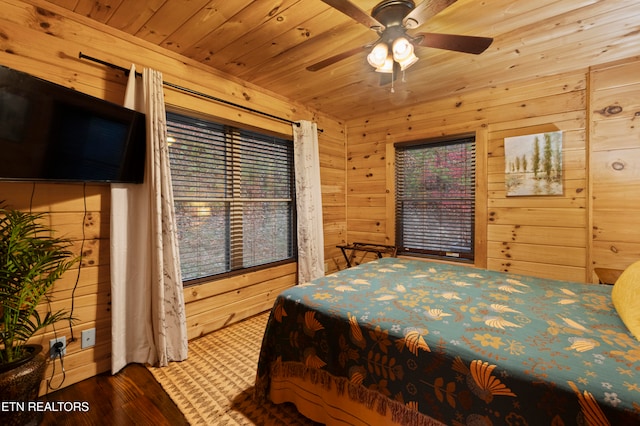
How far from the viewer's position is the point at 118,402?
1640 millimetres

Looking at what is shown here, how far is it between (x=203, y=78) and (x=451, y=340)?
269 centimetres

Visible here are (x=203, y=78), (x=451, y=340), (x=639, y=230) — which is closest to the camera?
(x=451, y=340)

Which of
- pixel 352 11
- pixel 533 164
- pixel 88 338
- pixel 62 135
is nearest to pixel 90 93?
pixel 62 135

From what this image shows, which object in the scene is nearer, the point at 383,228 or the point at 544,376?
the point at 544,376

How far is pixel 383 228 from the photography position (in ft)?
12.1

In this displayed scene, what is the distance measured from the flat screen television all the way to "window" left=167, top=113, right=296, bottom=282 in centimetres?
46

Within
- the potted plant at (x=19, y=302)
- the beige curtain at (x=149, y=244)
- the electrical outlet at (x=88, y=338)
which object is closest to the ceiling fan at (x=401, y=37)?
the beige curtain at (x=149, y=244)

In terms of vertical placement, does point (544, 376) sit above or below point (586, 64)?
below

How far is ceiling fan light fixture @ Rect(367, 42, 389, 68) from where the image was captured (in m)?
Answer: 1.59

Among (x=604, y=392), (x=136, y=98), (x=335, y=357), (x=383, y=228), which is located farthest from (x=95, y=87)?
(x=383, y=228)

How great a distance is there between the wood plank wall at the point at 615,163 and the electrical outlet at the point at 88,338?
408 centimetres

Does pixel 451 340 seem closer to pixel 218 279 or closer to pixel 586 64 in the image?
pixel 218 279

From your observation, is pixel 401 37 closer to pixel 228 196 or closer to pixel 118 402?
pixel 228 196

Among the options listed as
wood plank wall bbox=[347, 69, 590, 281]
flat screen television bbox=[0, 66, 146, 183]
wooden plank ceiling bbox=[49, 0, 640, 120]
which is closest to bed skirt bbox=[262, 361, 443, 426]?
flat screen television bbox=[0, 66, 146, 183]
